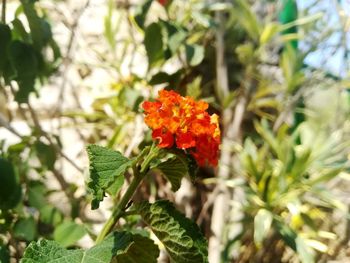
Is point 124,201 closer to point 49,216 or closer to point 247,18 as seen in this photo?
point 49,216

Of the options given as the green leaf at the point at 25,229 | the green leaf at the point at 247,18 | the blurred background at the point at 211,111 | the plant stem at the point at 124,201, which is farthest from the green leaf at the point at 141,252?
the green leaf at the point at 247,18

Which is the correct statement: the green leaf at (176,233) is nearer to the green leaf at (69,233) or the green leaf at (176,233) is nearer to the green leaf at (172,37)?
the green leaf at (69,233)

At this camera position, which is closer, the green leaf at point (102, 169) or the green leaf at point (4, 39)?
the green leaf at point (102, 169)

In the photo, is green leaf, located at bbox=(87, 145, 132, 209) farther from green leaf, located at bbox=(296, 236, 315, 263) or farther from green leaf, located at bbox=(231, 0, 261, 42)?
green leaf, located at bbox=(231, 0, 261, 42)

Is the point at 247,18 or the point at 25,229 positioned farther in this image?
the point at 247,18

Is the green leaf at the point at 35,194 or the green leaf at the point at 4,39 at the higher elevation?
the green leaf at the point at 4,39

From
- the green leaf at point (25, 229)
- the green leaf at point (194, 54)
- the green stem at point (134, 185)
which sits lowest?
the green leaf at point (25, 229)

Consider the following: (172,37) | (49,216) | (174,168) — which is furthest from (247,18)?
(174,168)
